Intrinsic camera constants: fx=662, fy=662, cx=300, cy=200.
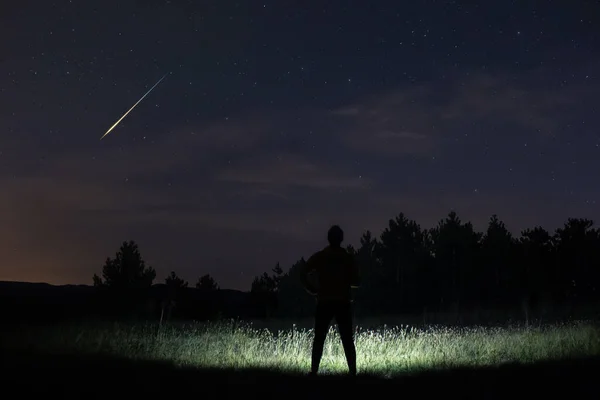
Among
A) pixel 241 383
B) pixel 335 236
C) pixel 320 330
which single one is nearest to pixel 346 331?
pixel 320 330

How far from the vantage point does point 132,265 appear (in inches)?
2306

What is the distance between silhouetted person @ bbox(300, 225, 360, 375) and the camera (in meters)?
9.15

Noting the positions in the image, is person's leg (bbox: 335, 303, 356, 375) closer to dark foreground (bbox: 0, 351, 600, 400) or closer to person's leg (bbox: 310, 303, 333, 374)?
person's leg (bbox: 310, 303, 333, 374)

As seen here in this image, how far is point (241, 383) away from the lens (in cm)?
697

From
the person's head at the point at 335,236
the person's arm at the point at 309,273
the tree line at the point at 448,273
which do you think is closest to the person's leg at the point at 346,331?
the person's arm at the point at 309,273

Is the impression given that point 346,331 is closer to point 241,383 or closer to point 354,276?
point 354,276

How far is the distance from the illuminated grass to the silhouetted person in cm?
115

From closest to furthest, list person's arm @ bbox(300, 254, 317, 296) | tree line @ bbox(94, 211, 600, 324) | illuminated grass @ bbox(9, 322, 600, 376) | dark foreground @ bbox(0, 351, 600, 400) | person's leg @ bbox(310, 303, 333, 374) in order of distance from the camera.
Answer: dark foreground @ bbox(0, 351, 600, 400) → person's leg @ bbox(310, 303, 333, 374) → person's arm @ bbox(300, 254, 317, 296) → illuminated grass @ bbox(9, 322, 600, 376) → tree line @ bbox(94, 211, 600, 324)

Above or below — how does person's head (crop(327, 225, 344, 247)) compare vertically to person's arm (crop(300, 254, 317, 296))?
above

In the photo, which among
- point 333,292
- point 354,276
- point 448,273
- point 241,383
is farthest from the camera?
point 448,273

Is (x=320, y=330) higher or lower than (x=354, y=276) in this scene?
lower

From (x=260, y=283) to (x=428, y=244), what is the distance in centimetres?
1740

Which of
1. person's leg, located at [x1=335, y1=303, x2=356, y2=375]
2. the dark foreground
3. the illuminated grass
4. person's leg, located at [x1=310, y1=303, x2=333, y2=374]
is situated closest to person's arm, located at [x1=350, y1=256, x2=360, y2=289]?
person's leg, located at [x1=335, y1=303, x2=356, y2=375]

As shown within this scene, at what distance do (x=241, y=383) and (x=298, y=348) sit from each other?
546cm
